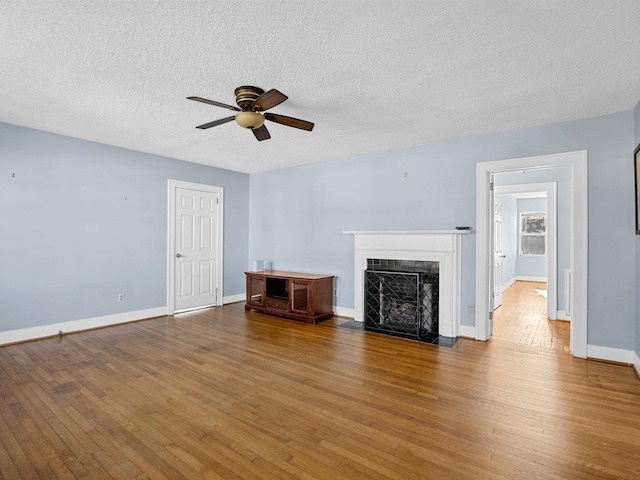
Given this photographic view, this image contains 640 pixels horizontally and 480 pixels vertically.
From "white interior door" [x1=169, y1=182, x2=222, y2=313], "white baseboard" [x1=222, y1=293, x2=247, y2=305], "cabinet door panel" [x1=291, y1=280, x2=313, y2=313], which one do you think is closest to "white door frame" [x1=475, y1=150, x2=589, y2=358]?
"cabinet door panel" [x1=291, y1=280, x2=313, y2=313]

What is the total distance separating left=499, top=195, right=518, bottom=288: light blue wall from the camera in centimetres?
836

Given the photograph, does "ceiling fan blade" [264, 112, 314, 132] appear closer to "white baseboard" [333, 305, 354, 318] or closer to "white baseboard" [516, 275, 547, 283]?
"white baseboard" [333, 305, 354, 318]

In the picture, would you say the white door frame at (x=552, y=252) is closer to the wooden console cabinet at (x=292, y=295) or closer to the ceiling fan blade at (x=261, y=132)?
the wooden console cabinet at (x=292, y=295)

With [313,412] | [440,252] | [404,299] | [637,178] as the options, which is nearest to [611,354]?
[637,178]

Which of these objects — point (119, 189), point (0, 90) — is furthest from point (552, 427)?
point (119, 189)

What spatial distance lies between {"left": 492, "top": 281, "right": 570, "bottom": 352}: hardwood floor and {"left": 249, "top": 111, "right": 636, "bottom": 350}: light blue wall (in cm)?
58

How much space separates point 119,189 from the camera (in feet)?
15.9

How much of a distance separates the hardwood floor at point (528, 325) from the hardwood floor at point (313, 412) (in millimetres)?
380

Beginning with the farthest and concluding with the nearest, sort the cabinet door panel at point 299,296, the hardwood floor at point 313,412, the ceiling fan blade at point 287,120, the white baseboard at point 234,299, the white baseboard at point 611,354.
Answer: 1. the white baseboard at point 234,299
2. the cabinet door panel at point 299,296
3. the white baseboard at point 611,354
4. the ceiling fan blade at point 287,120
5. the hardwood floor at point 313,412

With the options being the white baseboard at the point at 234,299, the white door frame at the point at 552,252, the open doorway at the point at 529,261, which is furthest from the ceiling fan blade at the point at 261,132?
the white door frame at the point at 552,252

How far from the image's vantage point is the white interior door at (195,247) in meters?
5.52

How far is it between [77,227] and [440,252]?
4.78 metres

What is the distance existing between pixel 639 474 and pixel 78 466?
297cm

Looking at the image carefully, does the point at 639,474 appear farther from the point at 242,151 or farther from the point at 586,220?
the point at 242,151
